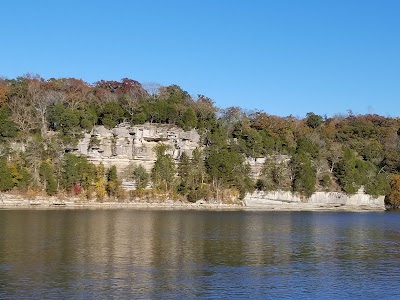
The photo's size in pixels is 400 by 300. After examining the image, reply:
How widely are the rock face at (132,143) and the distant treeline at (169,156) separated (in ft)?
4.62

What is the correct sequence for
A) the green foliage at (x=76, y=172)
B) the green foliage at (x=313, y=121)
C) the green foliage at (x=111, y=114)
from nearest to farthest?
the green foliage at (x=76, y=172), the green foliage at (x=111, y=114), the green foliage at (x=313, y=121)

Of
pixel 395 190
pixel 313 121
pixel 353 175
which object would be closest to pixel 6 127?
pixel 353 175

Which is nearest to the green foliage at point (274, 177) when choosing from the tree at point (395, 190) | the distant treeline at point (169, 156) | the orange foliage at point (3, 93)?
the distant treeline at point (169, 156)

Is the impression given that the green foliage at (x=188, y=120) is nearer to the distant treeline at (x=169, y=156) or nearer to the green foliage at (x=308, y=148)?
the distant treeline at (x=169, y=156)

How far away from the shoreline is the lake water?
81.2 feet

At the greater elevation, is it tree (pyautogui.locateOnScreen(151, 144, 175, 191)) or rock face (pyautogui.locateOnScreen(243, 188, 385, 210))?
tree (pyautogui.locateOnScreen(151, 144, 175, 191))

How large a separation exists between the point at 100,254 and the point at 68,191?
47.5 metres

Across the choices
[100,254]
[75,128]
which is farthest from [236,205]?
[100,254]

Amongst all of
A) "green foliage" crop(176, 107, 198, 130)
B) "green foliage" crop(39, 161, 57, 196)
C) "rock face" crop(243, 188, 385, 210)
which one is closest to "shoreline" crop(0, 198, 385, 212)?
"rock face" crop(243, 188, 385, 210)

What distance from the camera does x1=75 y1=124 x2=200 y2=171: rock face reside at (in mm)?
80438

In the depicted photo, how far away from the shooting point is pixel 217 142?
283 ft

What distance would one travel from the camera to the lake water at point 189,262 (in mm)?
21125

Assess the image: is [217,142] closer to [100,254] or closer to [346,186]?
[346,186]

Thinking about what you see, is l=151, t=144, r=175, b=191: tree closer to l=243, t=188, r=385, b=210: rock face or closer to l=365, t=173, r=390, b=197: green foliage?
l=243, t=188, r=385, b=210: rock face
